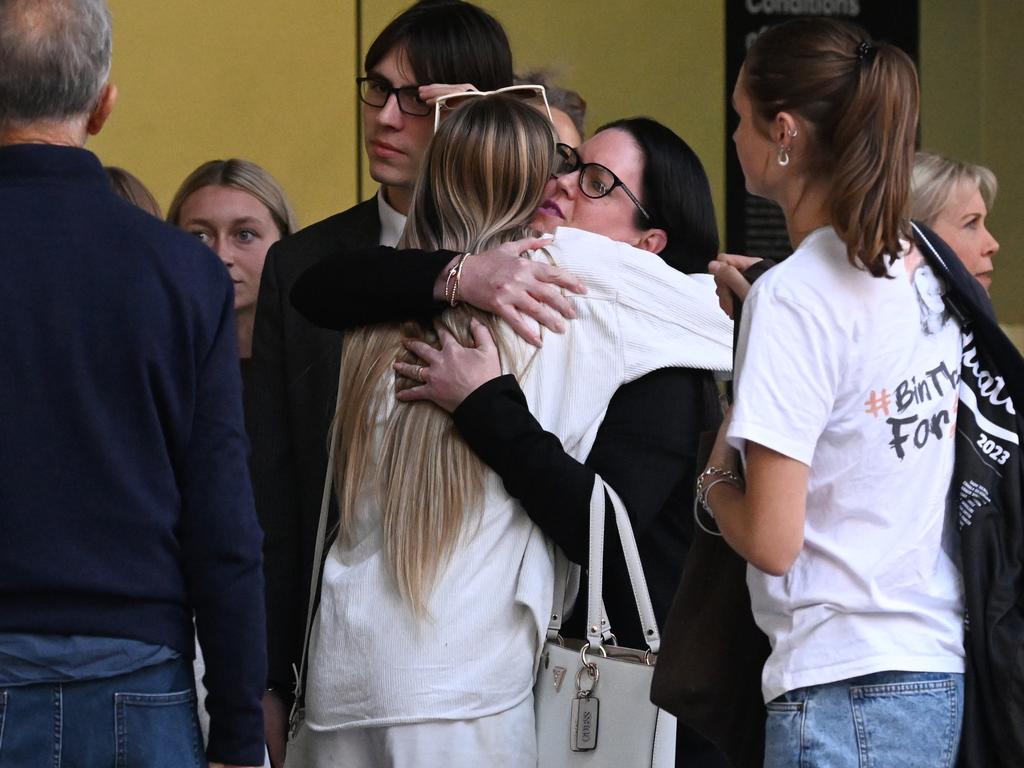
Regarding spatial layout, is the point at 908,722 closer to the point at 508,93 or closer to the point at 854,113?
the point at 854,113

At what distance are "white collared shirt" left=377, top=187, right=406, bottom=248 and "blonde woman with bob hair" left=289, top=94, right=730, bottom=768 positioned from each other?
0.58m

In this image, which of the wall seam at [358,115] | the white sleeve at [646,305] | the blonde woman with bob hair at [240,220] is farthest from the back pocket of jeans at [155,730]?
the wall seam at [358,115]

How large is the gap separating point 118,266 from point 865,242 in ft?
2.83

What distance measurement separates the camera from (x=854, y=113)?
1.84 m

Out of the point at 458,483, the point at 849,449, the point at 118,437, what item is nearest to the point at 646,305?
the point at 458,483

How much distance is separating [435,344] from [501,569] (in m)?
0.35

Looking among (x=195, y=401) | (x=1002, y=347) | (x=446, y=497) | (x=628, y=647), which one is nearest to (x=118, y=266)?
(x=195, y=401)

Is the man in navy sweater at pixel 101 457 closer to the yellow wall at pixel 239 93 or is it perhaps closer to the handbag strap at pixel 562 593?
the handbag strap at pixel 562 593

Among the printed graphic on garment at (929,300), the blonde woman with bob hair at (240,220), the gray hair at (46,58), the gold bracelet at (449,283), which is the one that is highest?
the gray hair at (46,58)

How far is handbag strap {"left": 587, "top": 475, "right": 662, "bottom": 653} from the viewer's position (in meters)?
2.13

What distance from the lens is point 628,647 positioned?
7.30ft

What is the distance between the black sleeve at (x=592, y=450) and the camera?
Answer: 2117 millimetres

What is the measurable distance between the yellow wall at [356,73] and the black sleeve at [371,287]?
7.96ft

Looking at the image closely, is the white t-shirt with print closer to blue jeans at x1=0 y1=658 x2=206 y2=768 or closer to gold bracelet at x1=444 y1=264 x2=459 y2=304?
gold bracelet at x1=444 y1=264 x2=459 y2=304
